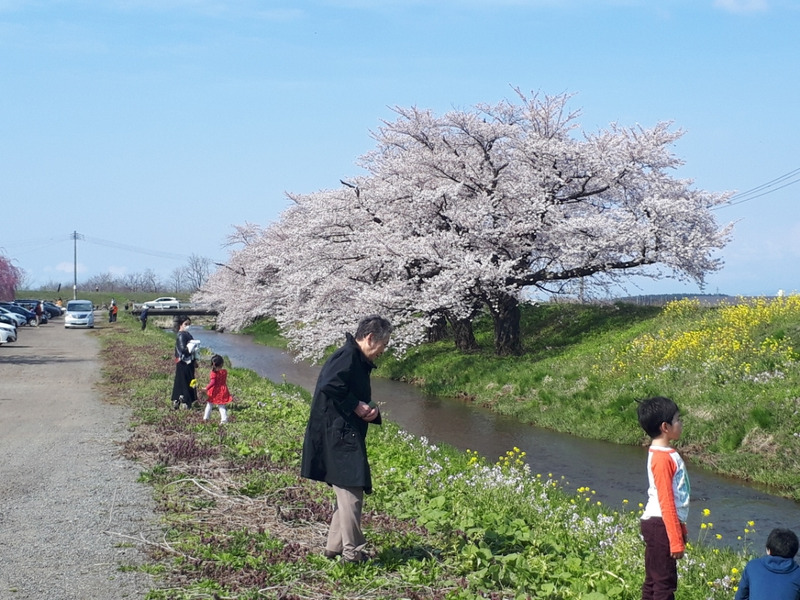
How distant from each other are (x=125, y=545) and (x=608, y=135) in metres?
22.4

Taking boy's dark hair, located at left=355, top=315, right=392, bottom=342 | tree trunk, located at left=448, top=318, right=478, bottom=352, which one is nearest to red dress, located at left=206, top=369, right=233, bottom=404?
boy's dark hair, located at left=355, top=315, right=392, bottom=342

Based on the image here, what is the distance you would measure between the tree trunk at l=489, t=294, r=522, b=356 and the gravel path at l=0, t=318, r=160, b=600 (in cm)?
1292

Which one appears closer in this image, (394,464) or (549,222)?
(394,464)

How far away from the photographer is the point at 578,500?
10.2 meters

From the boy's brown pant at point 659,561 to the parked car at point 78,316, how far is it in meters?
52.0

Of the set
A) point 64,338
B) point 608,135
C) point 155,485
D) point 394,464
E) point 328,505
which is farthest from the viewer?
point 64,338

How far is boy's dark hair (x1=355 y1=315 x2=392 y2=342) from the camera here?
6066 millimetres

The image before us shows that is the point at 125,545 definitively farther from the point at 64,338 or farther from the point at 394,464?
the point at 64,338

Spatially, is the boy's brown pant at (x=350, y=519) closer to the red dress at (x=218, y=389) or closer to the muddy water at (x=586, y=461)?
the muddy water at (x=586, y=461)

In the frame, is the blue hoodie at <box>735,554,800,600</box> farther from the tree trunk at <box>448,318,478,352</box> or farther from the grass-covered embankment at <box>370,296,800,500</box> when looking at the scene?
the tree trunk at <box>448,318,478,352</box>

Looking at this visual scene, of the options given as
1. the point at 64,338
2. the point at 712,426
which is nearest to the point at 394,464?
the point at 712,426

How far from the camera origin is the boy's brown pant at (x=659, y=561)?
4.86m

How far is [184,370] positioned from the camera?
14.6 meters

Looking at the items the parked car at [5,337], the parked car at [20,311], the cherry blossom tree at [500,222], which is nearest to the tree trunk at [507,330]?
the cherry blossom tree at [500,222]
